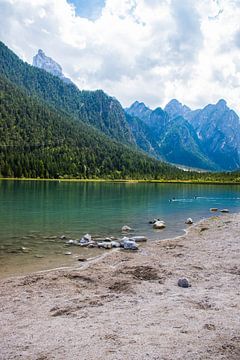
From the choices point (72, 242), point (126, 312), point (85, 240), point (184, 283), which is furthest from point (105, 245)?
point (126, 312)

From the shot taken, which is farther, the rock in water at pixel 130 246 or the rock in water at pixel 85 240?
the rock in water at pixel 85 240

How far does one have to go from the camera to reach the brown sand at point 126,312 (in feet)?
36.5

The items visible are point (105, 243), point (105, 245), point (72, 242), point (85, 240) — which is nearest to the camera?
point (105, 245)

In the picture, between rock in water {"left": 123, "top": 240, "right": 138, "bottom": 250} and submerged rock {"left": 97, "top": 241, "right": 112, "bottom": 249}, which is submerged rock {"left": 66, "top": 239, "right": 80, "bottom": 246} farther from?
rock in water {"left": 123, "top": 240, "right": 138, "bottom": 250}

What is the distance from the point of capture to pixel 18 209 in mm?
61344

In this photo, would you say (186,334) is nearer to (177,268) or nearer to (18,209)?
(177,268)

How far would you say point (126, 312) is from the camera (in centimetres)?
1470

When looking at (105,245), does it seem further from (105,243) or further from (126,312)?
(126,312)

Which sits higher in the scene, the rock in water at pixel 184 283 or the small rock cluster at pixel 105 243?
the rock in water at pixel 184 283

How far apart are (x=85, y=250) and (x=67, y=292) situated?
13263 millimetres

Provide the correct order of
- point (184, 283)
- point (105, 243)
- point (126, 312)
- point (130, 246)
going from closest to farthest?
point (126, 312) → point (184, 283) → point (130, 246) → point (105, 243)

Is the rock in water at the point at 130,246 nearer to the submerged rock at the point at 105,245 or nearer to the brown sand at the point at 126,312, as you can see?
the submerged rock at the point at 105,245

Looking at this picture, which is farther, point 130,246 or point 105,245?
point 105,245

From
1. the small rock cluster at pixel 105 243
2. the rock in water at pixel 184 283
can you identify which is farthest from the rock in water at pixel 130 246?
the rock in water at pixel 184 283
